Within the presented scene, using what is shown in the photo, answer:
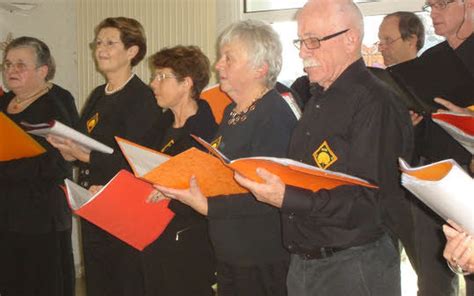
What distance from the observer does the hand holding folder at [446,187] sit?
124 centimetres

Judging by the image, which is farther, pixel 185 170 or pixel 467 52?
pixel 467 52

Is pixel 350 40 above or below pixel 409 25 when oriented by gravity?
below

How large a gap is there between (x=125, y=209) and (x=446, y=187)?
1.44 metres

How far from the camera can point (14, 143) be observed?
112 inches

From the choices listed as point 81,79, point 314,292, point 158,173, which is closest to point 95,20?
point 81,79

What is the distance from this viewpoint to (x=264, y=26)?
2.25 m

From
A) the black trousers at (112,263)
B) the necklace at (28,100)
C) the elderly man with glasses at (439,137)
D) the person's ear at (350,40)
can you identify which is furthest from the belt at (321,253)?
the necklace at (28,100)

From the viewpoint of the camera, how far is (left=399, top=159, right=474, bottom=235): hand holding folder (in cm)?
124

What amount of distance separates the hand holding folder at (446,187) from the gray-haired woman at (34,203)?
2184 mm

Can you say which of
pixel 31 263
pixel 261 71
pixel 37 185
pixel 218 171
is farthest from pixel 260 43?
pixel 31 263

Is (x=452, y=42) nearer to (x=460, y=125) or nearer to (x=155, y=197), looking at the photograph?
(x=460, y=125)

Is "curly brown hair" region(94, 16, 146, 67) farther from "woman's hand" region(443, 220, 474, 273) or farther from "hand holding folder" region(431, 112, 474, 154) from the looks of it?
"woman's hand" region(443, 220, 474, 273)

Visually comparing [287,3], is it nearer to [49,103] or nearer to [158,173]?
[49,103]

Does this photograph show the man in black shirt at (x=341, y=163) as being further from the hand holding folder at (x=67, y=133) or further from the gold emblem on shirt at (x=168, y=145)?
the hand holding folder at (x=67, y=133)
